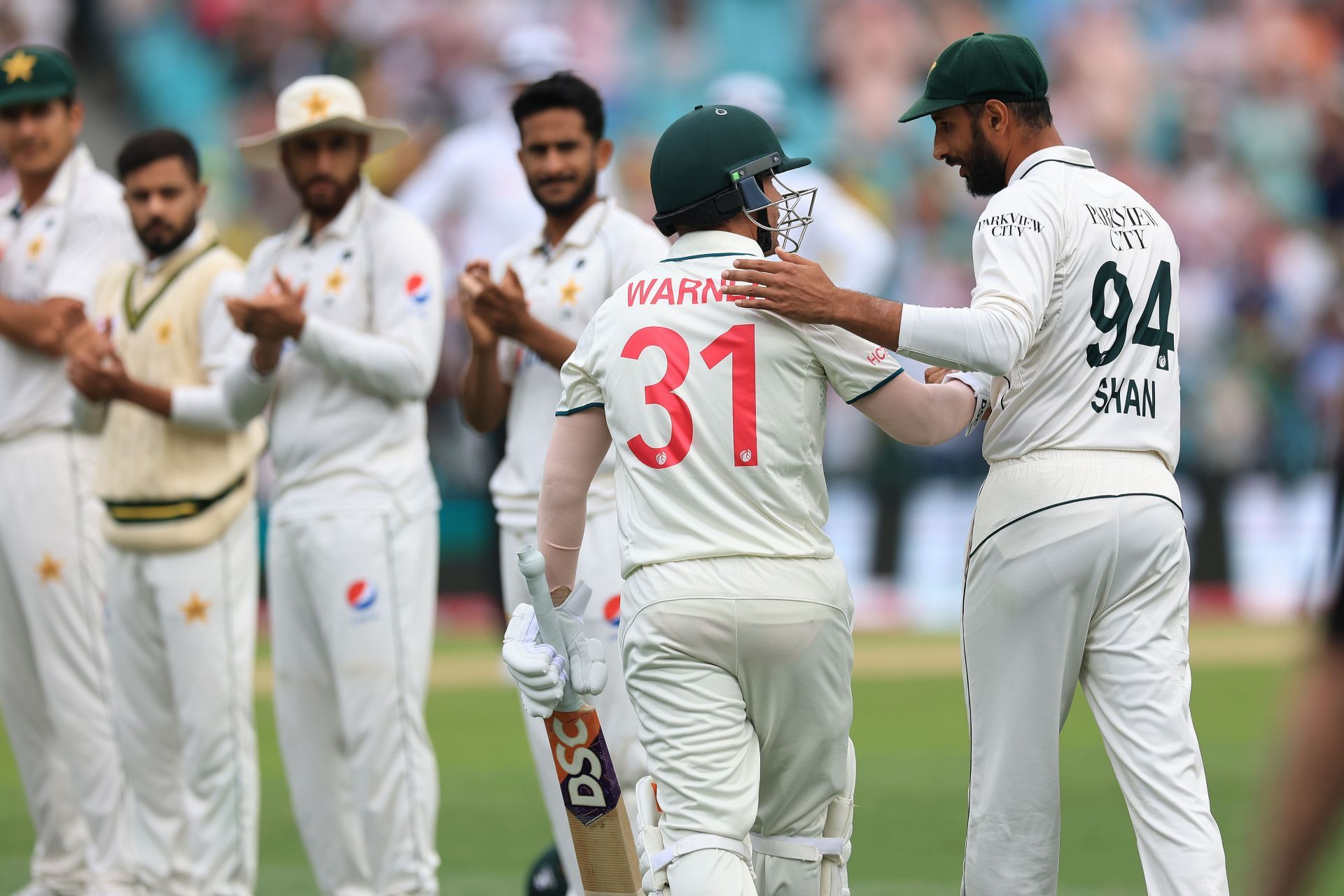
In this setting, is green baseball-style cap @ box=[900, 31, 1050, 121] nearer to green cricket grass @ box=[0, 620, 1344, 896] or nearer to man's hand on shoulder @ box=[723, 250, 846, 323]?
man's hand on shoulder @ box=[723, 250, 846, 323]

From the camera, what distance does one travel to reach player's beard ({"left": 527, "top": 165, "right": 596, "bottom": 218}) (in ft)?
19.6

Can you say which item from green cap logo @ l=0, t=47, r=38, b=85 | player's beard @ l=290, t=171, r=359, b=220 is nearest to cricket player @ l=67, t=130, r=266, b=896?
player's beard @ l=290, t=171, r=359, b=220

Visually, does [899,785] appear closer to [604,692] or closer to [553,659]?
[604,692]

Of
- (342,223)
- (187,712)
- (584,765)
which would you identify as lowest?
(187,712)

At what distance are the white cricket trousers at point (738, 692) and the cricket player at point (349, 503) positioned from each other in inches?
73.7

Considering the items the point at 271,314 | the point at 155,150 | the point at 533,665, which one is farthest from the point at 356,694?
the point at 155,150

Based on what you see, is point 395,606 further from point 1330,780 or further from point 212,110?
point 212,110

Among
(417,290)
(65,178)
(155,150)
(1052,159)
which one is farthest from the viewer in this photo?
(65,178)

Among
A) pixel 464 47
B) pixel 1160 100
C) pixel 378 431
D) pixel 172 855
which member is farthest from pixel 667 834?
pixel 1160 100

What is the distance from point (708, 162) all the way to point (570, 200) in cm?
178

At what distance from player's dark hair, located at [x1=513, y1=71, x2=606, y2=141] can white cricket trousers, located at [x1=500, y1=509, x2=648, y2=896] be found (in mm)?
1392

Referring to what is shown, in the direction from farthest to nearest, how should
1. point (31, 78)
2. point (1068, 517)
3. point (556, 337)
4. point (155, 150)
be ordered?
1. point (31, 78)
2. point (155, 150)
3. point (556, 337)
4. point (1068, 517)

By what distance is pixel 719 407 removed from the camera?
4113 millimetres

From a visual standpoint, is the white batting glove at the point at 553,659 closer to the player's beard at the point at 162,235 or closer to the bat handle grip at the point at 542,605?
the bat handle grip at the point at 542,605
